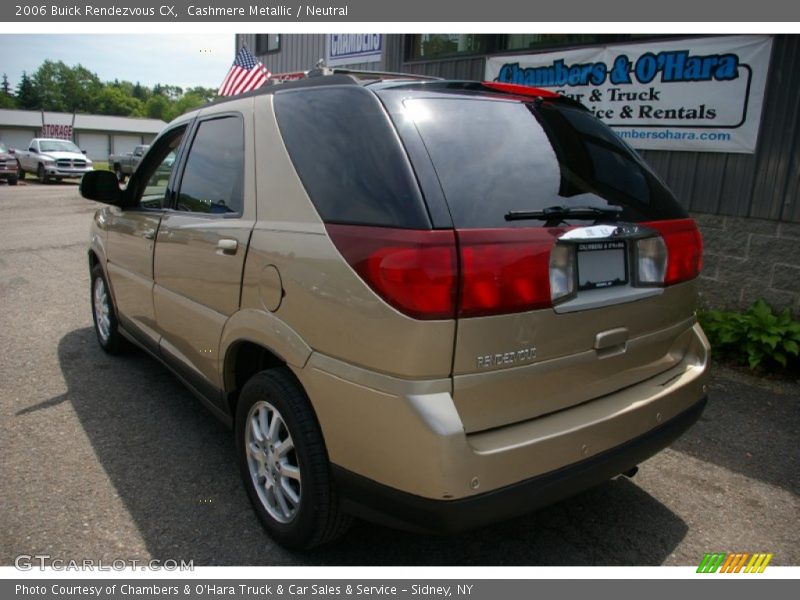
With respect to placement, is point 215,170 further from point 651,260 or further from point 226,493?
point 651,260

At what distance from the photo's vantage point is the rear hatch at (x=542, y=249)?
2008mm

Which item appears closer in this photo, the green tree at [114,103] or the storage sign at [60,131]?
the storage sign at [60,131]

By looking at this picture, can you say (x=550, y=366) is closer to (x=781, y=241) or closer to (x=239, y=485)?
(x=239, y=485)

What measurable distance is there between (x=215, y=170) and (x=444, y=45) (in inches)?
227

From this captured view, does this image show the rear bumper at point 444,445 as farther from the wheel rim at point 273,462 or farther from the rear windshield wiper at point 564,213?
the rear windshield wiper at point 564,213

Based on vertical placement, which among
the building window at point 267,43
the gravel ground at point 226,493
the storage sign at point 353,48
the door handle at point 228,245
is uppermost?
the building window at point 267,43

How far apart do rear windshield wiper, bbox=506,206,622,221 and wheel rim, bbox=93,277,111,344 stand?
3880 mm

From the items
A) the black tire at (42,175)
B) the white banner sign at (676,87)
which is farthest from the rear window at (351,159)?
the black tire at (42,175)

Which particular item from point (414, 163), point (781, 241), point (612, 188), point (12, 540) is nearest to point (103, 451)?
point (12, 540)

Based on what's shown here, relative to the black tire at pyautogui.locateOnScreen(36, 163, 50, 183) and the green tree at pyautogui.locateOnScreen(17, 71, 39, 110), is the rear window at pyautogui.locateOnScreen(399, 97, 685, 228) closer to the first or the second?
the black tire at pyautogui.locateOnScreen(36, 163, 50, 183)

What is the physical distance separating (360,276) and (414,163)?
1.38 ft

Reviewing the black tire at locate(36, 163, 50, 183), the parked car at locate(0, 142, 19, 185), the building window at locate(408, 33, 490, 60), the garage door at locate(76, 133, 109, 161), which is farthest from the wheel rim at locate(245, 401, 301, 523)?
the garage door at locate(76, 133, 109, 161)

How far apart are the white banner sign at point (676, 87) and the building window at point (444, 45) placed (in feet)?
3.94

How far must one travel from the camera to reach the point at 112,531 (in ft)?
Answer: 8.98
